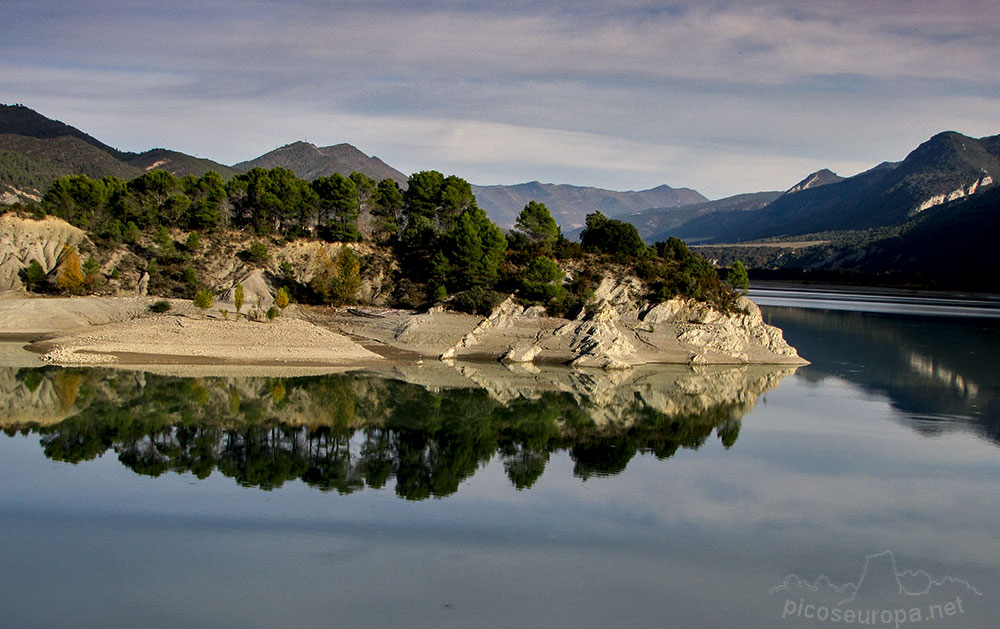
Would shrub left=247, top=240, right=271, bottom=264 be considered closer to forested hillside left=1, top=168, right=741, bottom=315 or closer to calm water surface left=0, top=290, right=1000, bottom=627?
forested hillside left=1, top=168, right=741, bottom=315

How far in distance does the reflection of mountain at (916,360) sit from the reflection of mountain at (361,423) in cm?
748

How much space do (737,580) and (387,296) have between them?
3901 centimetres

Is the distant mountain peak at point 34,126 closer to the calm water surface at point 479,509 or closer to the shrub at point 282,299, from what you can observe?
the shrub at point 282,299

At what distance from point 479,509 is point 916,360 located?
1552 inches

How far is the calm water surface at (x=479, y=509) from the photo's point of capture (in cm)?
1409

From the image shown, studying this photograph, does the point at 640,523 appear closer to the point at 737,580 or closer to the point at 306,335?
the point at 737,580

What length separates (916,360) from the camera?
48.4 metres

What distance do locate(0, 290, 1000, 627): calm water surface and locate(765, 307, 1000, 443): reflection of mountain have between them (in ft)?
2.04

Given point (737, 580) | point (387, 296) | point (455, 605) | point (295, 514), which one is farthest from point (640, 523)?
point (387, 296)

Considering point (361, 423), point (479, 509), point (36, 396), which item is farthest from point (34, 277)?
point (479, 509)

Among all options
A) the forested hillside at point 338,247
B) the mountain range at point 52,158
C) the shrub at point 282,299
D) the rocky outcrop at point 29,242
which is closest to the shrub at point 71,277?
the forested hillside at point 338,247

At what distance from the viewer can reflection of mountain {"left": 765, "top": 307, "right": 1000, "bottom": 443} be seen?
111 ft

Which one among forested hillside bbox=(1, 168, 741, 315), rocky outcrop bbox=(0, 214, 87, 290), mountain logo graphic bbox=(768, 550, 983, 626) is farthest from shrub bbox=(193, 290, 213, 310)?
mountain logo graphic bbox=(768, 550, 983, 626)

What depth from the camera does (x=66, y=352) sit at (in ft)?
123
